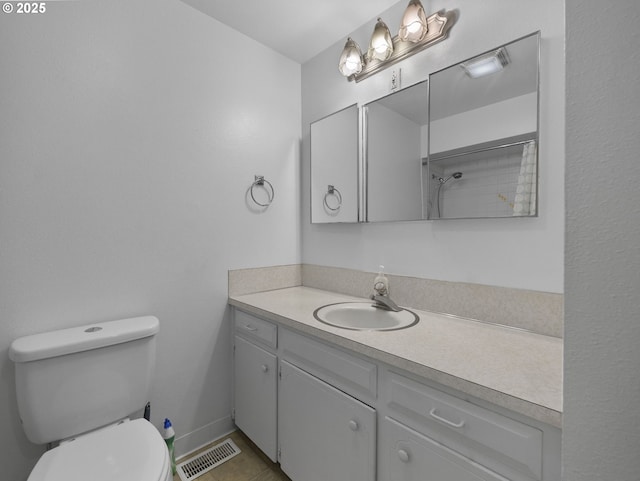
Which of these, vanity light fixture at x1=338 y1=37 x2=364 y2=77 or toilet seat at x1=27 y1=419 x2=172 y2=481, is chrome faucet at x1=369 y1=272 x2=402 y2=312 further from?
vanity light fixture at x1=338 y1=37 x2=364 y2=77

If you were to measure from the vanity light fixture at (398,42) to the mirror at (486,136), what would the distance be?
0.20 m

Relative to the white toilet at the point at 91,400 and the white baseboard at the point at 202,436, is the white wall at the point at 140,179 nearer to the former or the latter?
the white baseboard at the point at 202,436

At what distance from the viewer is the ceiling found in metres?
1.60

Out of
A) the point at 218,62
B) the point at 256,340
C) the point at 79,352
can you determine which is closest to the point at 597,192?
the point at 256,340

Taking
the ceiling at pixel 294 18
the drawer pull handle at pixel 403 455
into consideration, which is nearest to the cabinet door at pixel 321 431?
the drawer pull handle at pixel 403 455

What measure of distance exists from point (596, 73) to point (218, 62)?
1.81 metres

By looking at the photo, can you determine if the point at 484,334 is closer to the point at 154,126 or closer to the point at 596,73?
the point at 596,73

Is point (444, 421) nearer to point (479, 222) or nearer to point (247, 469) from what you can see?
point (479, 222)

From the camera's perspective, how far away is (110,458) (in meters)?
0.97

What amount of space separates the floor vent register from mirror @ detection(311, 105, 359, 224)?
144 cm

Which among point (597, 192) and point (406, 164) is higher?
point (406, 164)

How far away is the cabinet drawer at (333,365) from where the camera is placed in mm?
1060

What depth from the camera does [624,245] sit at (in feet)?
1.48

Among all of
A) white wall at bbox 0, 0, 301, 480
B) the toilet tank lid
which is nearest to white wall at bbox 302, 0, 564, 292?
white wall at bbox 0, 0, 301, 480
